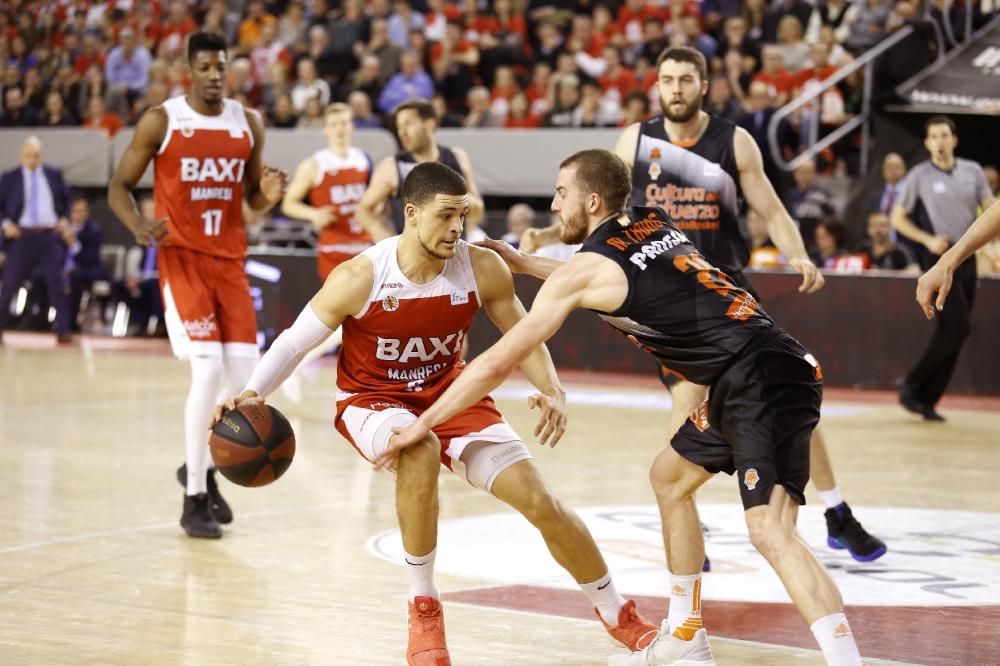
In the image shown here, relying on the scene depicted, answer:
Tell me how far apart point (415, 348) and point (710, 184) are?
193 cm

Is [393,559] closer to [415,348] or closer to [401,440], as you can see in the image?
[415,348]

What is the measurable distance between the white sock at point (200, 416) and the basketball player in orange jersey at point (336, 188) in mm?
4359

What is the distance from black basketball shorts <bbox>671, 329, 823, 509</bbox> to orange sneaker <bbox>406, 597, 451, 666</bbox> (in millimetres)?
1100

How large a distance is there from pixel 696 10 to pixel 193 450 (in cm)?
1157

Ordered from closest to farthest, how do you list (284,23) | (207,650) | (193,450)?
(207,650)
(193,450)
(284,23)

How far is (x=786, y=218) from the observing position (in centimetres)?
677

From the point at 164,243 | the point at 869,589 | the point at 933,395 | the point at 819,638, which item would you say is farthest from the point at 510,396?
the point at 819,638

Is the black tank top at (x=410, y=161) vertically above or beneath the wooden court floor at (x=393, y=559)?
above

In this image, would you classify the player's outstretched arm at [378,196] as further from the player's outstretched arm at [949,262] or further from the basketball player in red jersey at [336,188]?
the player's outstretched arm at [949,262]

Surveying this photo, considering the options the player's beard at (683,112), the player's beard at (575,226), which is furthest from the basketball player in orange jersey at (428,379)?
the player's beard at (683,112)

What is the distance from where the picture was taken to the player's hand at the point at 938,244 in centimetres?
1107

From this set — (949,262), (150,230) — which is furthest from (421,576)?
(150,230)

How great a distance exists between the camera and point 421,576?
5.10 m

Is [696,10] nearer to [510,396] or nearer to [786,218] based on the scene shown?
[510,396]
